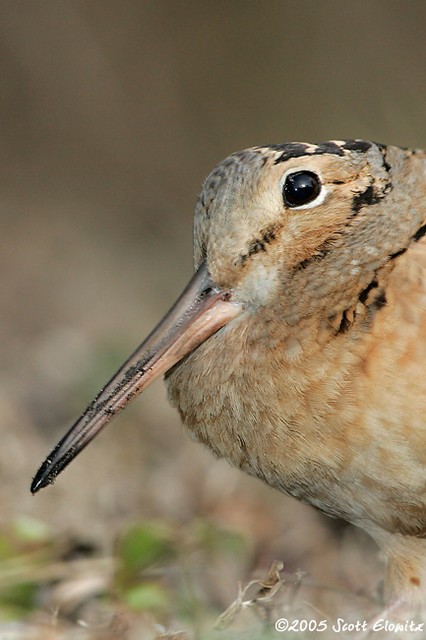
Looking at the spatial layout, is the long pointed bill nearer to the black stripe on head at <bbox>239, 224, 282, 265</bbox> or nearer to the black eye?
the black stripe on head at <bbox>239, 224, 282, 265</bbox>

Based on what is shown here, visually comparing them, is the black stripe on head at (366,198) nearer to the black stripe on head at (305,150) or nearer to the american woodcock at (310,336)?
the american woodcock at (310,336)

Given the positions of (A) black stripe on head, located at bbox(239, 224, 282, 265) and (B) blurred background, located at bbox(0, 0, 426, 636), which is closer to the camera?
(A) black stripe on head, located at bbox(239, 224, 282, 265)

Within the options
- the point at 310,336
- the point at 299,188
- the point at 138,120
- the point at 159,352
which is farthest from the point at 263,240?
the point at 138,120

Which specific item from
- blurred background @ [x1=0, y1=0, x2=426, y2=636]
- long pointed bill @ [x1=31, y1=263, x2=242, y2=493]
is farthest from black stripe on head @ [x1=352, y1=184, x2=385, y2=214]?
blurred background @ [x1=0, y1=0, x2=426, y2=636]

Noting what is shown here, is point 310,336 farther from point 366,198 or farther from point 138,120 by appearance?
point 138,120

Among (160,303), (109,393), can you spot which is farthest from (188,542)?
(160,303)

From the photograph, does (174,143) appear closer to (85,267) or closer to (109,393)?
(85,267)
